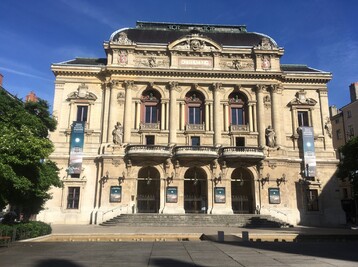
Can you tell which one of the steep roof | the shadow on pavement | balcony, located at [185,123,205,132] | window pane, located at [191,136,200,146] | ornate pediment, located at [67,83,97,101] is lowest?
the shadow on pavement

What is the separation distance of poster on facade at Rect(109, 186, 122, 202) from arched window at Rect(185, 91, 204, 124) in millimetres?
13043

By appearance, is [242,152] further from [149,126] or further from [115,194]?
[115,194]

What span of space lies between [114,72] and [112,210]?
17.9m

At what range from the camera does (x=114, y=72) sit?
43938 millimetres

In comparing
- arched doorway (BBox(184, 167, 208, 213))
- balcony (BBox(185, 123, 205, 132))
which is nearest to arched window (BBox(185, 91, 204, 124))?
balcony (BBox(185, 123, 205, 132))

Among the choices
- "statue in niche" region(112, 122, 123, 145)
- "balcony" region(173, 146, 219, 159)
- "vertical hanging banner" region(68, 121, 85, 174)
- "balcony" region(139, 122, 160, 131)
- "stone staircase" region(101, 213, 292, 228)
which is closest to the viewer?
"stone staircase" region(101, 213, 292, 228)

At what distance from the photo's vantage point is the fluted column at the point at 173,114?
42.6 meters

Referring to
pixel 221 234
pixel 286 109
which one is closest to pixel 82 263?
pixel 221 234

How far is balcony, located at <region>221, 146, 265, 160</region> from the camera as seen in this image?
1585 inches

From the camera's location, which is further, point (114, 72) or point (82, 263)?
point (114, 72)

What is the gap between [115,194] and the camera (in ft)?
131

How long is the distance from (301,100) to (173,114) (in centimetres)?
1803

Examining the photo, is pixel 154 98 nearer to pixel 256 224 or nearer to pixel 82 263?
pixel 256 224

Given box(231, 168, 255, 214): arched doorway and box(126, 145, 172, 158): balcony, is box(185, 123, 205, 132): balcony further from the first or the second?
box(231, 168, 255, 214): arched doorway
